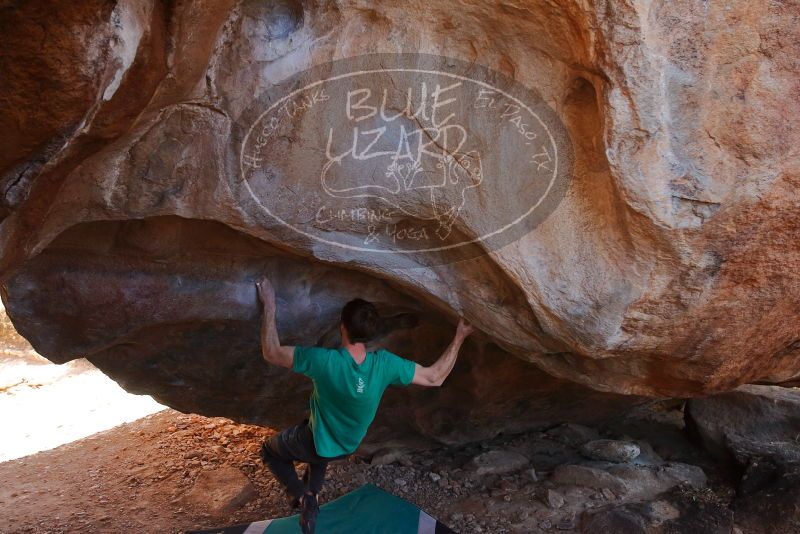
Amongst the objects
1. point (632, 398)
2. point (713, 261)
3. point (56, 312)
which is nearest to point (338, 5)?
point (713, 261)

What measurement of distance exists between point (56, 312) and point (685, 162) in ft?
7.10

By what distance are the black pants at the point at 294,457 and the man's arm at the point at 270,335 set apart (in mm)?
253

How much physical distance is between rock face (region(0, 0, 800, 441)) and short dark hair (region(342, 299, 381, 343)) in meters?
0.21

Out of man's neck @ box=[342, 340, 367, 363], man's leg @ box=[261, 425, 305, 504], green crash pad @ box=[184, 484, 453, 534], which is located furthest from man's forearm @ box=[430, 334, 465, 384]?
green crash pad @ box=[184, 484, 453, 534]

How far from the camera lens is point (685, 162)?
208cm

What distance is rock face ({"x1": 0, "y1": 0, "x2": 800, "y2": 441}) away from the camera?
1827 millimetres

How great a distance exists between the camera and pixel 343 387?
2.44 m

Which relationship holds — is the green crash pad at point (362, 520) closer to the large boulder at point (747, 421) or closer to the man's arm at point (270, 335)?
the man's arm at point (270, 335)

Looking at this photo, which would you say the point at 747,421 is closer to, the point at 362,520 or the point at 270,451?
the point at 362,520

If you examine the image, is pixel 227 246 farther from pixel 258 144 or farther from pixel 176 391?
pixel 176 391

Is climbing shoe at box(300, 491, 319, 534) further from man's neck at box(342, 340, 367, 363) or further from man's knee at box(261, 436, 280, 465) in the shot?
man's neck at box(342, 340, 367, 363)

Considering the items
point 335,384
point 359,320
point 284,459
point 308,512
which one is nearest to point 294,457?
point 284,459

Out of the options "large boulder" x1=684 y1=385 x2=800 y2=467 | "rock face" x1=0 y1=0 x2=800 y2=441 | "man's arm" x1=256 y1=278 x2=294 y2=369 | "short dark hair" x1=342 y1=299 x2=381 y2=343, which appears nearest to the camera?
"rock face" x1=0 y1=0 x2=800 y2=441

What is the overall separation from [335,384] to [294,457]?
40 centimetres
